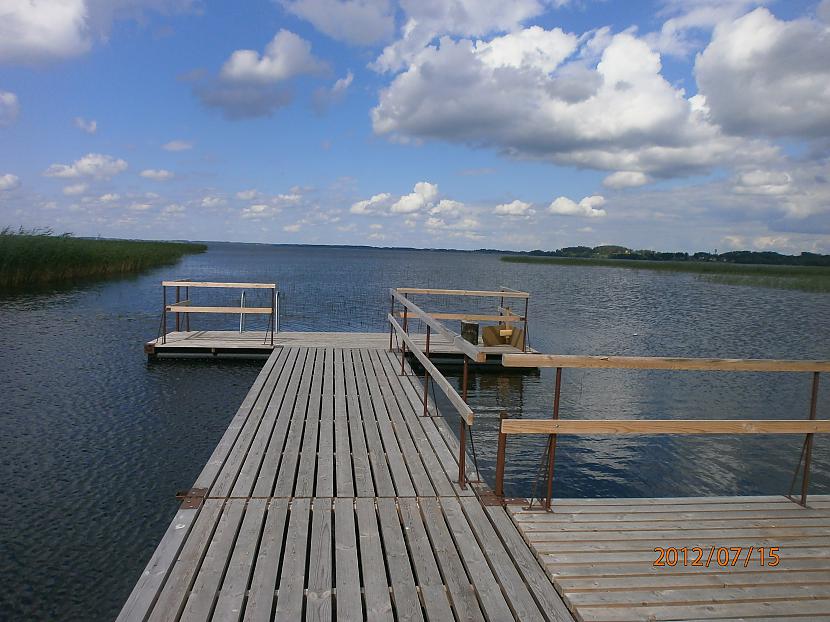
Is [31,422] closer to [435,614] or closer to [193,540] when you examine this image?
[193,540]

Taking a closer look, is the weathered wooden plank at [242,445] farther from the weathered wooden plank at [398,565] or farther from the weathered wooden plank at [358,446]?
the weathered wooden plank at [398,565]

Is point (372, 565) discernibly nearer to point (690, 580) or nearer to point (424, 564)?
point (424, 564)

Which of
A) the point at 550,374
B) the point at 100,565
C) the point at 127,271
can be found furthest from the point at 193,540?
the point at 127,271

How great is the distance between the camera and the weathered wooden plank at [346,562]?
10.9 ft

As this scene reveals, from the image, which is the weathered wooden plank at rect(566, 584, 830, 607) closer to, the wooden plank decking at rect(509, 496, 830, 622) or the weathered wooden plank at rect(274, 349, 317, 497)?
the wooden plank decking at rect(509, 496, 830, 622)

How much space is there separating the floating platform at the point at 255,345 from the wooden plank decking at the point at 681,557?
7.62m

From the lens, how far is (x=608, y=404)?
11102 millimetres

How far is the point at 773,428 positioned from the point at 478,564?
2.85m

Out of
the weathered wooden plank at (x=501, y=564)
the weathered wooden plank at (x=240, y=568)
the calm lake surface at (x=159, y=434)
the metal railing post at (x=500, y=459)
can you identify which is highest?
the metal railing post at (x=500, y=459)

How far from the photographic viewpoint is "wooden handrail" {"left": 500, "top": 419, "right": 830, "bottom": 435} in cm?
448

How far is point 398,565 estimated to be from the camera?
380 cm

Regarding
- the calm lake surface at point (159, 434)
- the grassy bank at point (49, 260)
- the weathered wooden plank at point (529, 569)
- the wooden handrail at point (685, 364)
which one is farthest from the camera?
the grassy bank at point (49, 260)

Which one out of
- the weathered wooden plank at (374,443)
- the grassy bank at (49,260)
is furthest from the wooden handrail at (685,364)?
the grassy bank at (49,260)

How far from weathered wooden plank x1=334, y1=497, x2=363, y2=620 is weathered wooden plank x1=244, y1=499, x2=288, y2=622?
385 mm
